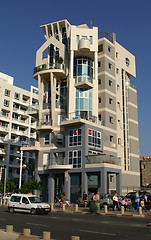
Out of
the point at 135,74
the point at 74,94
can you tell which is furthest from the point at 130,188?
the point at 135,74

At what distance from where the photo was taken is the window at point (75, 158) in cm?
3644

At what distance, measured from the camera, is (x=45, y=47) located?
45.8 metres

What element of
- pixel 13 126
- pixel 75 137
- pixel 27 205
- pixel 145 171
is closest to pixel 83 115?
pixel 75 137

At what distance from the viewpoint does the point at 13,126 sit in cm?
6869

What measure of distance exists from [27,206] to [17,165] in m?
45.2

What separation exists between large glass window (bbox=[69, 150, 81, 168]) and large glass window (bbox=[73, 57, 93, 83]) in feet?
37.4

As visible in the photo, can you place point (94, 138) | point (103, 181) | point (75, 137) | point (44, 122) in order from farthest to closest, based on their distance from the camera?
point (44, 122), point (94, 138), point (75, 137), point (103, 181)

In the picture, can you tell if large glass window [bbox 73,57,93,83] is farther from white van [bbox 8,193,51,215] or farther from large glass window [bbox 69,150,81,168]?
white van [bbox 8,193,51,215]

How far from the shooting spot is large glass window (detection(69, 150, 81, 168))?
3646 centimetres

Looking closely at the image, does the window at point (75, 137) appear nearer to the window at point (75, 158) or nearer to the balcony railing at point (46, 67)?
the window at point (75, 158)

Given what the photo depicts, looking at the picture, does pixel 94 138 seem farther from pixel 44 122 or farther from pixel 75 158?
pixel 44 122

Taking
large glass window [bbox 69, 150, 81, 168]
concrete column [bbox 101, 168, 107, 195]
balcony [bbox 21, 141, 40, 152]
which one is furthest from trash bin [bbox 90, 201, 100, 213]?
balcony [bbox 21, 141, 40, 152]

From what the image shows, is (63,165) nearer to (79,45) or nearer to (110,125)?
(110,125)

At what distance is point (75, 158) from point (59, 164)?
8.27 ft
